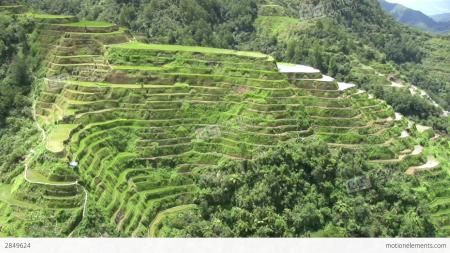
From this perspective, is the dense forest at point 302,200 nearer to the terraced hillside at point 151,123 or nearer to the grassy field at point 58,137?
the terraced hillside at point 151,123

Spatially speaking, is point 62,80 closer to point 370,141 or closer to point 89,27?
point 89,27

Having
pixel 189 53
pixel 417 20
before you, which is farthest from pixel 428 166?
pixel 417 20

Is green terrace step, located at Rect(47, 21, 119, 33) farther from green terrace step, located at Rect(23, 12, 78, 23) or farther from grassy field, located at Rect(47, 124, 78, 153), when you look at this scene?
grassy field, located at Rect(47, 124, 78, 153)

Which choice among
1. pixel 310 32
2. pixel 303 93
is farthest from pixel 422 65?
pixel 303 93

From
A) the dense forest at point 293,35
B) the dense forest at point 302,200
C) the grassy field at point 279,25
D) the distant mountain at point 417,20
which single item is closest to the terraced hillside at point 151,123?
the dense forest at point 302,200

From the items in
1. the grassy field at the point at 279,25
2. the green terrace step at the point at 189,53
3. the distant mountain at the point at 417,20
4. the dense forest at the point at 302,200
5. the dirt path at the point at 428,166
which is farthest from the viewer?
the distant mountain at the point at 417,20

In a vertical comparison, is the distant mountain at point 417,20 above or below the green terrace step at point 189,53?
below

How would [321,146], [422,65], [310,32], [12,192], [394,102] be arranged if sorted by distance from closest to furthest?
[12,192] → [321,146] → [394,102] → [310,32] → [422,65]

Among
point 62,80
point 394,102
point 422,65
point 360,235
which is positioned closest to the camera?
point 360,235
